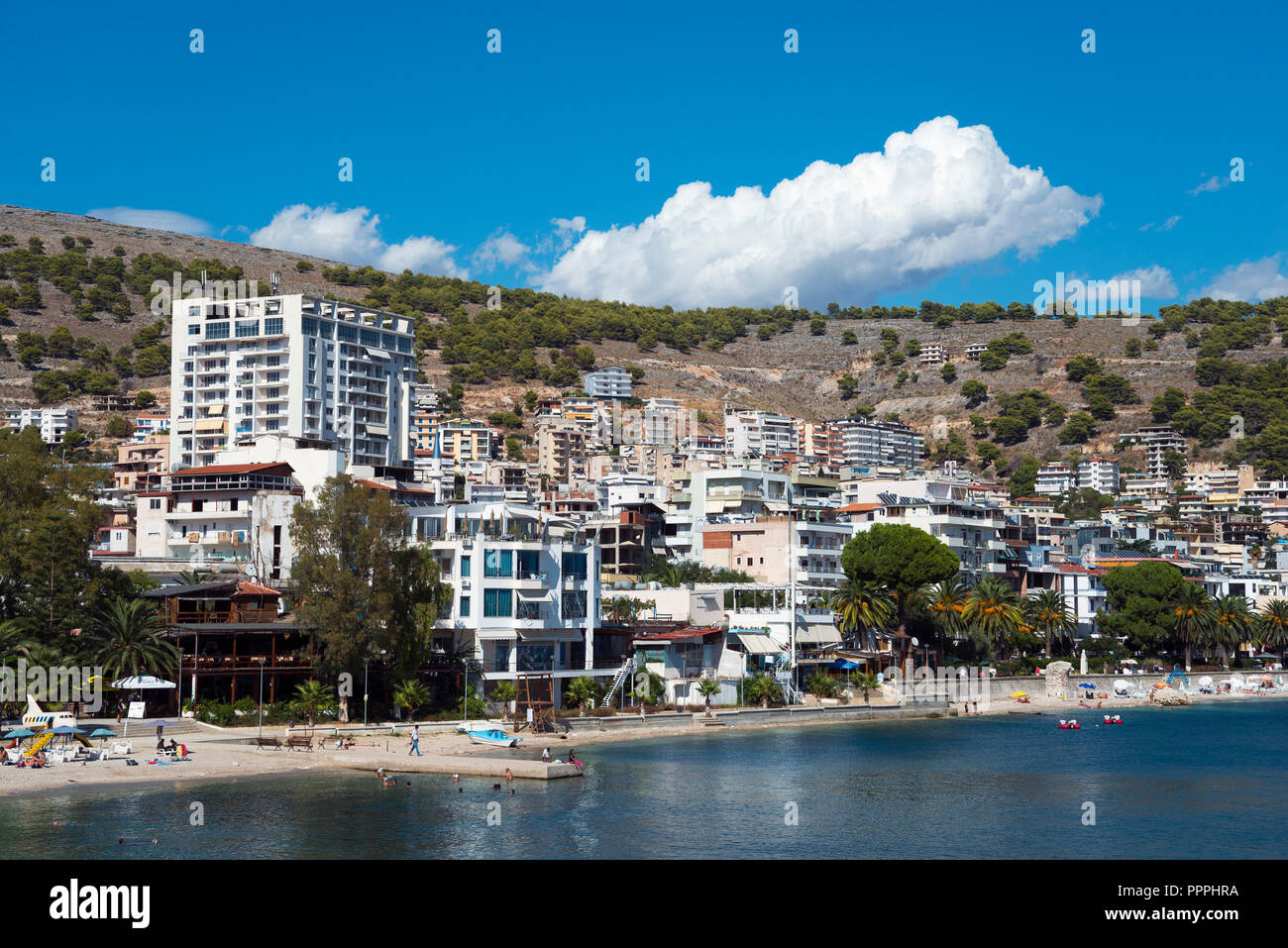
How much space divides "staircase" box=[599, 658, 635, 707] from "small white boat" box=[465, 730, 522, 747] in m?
14.0

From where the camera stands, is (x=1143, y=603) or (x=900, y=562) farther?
(x=1143, y=603)

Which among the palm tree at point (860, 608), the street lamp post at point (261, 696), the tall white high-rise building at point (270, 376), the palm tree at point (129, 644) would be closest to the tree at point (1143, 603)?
the palm tree at point (860, 608)

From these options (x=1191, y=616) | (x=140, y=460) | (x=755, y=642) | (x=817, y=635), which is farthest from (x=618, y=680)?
(x=140, y=460)

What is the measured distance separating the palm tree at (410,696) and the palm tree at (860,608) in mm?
41887

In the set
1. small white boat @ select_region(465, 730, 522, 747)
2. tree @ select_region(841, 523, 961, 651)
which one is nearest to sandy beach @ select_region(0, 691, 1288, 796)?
small white boat @ select_region(465, 730, 522, 747)

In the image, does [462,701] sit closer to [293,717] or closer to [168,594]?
[293,717]

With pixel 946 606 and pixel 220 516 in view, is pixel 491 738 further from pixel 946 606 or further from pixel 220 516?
pixel 946 606

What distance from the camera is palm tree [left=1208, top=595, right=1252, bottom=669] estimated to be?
440ft

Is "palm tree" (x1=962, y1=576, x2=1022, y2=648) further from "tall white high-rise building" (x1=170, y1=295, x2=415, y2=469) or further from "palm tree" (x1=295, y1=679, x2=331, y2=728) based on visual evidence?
"tall white high-rise building" (x1=170, y1=295, x2=415, y2=469)

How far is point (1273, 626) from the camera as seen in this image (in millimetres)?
141750

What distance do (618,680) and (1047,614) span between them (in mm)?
54065
